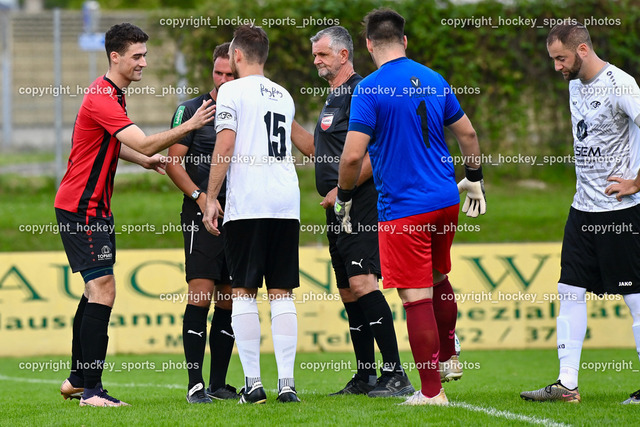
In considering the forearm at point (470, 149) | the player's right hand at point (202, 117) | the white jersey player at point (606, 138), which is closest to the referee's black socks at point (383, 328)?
the forearm at point (470, 149)

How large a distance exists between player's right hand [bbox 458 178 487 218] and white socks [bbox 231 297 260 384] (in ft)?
5.41

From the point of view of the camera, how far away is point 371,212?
21.0ft

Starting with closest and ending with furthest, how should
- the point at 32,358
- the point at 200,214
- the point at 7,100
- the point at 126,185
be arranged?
the point at 200,214 → the point at 32,358 → the point at 126,185 → the point at 7,100

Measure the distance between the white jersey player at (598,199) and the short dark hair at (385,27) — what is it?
1.12 metres

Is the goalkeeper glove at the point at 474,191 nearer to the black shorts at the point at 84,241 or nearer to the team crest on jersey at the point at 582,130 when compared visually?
the team crest on jersey at the point at 582,130

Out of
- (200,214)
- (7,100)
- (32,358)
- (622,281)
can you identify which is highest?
(7,100)

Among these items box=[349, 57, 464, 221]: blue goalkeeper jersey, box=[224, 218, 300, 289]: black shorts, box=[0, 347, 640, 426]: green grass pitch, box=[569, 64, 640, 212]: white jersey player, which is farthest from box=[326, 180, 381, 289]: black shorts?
box=[569, 64, 640, 212]: white jersey player

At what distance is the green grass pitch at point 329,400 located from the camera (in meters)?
5.00

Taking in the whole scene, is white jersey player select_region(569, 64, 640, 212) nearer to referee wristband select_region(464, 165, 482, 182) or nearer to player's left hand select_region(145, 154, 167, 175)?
referee wristband select_region(464, 165, 482, 182)

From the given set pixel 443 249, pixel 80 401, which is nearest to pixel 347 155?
pixel 443 249

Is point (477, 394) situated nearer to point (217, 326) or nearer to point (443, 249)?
point (443, 249)

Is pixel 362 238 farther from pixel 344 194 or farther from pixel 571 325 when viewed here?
pixel 571 325

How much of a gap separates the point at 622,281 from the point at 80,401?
3.87 meters

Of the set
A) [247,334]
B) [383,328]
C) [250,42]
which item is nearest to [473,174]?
[383,328]
